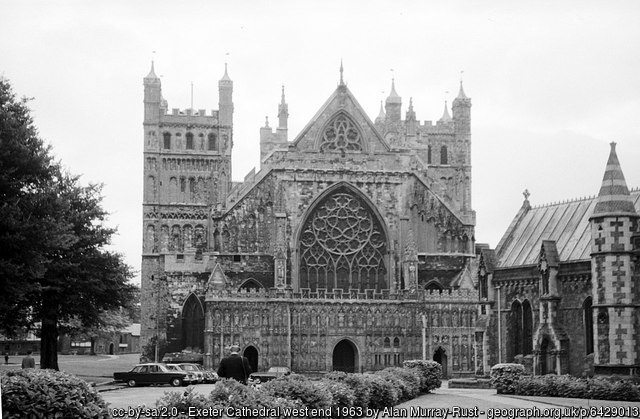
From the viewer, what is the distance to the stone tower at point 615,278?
139 feet

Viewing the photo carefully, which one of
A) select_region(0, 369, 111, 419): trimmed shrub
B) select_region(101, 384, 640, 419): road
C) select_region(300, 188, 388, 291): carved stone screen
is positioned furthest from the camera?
select_region(300, 188, 388, 291): carved stone screen

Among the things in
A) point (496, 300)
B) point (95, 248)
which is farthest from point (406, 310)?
point (95, 248)

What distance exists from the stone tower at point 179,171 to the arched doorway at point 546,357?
44157 millimetres

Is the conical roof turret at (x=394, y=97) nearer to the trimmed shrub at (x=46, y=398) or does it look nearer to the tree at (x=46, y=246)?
the tree at (x=46, y=246)

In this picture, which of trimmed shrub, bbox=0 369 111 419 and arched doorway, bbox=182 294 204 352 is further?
arched doorway, bbox=182 294 204 352

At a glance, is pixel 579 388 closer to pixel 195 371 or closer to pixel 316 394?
pixel 316 394

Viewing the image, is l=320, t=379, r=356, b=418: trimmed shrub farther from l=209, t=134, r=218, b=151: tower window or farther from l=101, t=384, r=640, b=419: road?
l=209, t=134, r=218, b=151: tower window

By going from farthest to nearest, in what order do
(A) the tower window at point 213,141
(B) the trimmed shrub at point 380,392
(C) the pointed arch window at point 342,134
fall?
(A) the tower window at point 213,141 → (C) the pointed arch window at point 342,134 → (B) the trimmed shrub at point 380,392

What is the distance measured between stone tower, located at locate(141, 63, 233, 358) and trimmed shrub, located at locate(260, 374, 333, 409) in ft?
214

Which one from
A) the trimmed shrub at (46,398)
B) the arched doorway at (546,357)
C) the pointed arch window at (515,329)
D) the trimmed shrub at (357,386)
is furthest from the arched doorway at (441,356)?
the trimmed shrub at (46,398)

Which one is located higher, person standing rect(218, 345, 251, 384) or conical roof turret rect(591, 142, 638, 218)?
conical roof turret rect(591, 142, 638, 218)

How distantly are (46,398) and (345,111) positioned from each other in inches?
2351

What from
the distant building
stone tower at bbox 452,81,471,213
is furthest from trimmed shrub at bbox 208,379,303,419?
stone tower at bbox 452,81,471,213

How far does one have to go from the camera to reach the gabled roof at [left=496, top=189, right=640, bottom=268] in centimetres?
5122
